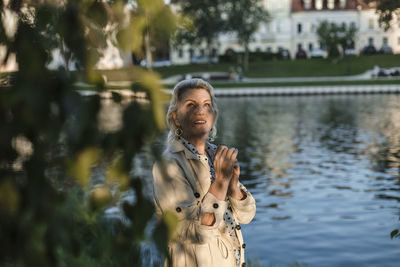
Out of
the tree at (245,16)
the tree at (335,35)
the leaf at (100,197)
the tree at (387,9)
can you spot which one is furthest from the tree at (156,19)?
the tree at (335,35)

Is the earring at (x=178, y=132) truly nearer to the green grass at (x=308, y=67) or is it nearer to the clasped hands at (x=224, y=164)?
the clasped hands at (x=224, y=164)

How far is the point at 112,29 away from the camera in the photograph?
4.27 feet

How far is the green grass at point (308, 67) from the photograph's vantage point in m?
56.3

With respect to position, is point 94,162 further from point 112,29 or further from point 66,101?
point 112,29

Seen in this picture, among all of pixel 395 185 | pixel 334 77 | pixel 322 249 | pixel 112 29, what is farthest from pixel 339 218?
pixel 334 77

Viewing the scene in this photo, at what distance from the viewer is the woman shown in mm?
2598

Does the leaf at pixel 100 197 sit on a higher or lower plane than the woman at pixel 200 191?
higher

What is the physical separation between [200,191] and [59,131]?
1.62m

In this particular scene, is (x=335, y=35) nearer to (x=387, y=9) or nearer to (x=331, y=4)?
(x=387, y=9)

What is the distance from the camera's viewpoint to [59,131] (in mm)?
1170

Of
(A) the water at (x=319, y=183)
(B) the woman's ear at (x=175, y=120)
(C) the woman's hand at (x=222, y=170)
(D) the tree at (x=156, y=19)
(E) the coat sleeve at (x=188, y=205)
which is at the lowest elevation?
(A) the water at (x=319, y=183)

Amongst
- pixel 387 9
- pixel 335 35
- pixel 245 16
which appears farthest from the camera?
pixel 335 35

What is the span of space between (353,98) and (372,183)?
24.1 m

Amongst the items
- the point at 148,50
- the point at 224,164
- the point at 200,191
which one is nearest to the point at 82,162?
the point at 148,50
